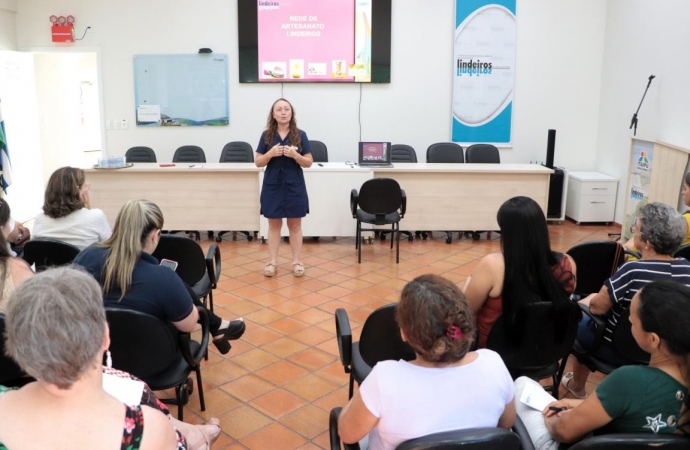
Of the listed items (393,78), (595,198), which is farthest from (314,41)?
(595,198)

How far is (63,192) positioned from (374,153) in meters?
3.70

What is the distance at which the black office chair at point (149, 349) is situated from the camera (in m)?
2.32

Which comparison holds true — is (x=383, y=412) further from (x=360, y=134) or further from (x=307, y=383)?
(x=360, y=134)

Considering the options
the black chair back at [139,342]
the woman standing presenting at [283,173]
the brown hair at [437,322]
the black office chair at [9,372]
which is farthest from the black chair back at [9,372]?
the woman standing presenting at [283,173]

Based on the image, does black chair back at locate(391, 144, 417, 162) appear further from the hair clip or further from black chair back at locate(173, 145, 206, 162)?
the hair clip

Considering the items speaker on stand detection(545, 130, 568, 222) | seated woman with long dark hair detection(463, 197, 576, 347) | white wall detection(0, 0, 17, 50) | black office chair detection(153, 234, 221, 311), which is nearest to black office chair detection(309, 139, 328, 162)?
speaker on stand detection(545, 130, 568, 222)

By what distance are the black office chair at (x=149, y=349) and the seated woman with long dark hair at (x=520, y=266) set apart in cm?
126

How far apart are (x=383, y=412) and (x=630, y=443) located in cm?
63

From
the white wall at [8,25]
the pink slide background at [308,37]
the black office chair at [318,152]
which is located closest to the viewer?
the black office chair at [318,152]

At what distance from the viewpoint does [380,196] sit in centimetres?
563

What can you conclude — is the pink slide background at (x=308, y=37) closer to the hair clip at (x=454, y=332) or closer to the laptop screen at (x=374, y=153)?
the laptop screen at (x=374, y=153)

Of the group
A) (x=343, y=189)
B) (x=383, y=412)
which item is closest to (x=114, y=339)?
(x=383, y=412)

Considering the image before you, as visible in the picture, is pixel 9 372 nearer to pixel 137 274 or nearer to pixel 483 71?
pixel 137 274

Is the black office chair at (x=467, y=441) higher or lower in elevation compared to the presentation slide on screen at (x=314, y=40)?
lower
